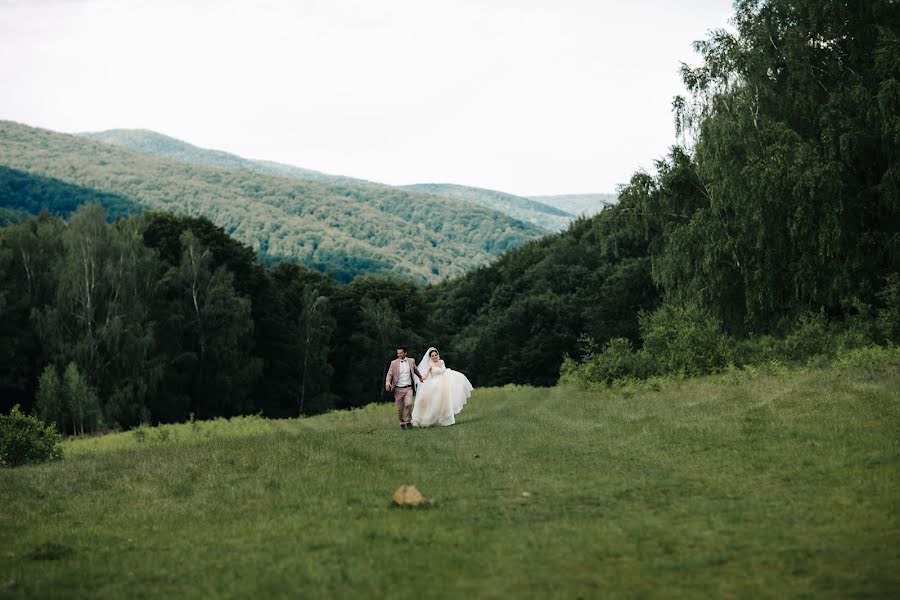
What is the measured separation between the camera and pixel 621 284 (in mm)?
79875

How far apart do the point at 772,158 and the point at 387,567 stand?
2954cm

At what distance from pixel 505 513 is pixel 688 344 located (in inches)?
907

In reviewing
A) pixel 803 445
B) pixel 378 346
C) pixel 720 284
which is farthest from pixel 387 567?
pixel 378 346

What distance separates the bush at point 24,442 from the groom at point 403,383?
335 inches

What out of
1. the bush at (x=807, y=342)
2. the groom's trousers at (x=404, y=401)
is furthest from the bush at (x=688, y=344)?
the groom's trousers at (x=404, y=401)

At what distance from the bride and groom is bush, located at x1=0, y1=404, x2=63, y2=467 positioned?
8.50 m

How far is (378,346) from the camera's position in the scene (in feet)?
279

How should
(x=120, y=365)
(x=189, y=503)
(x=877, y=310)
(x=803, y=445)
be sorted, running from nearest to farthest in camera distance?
1. (x=189, y=503)
2. (x=803, y=445)
3. (x=877, y=310)
4. (x=120, y=365)

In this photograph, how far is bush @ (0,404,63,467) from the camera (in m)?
20.8

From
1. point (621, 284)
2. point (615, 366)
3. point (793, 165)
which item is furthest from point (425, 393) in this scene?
point (621, 284)

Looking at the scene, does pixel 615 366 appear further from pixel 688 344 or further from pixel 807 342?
pixel 807 342

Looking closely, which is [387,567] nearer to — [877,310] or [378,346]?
[877,310]

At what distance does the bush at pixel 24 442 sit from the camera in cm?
2080

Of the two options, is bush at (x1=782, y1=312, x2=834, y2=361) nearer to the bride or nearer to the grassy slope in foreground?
the grassy slope in foreground
